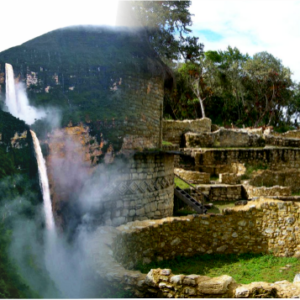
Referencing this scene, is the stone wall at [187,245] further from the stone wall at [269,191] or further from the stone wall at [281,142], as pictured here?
the stone wall at [281,142]

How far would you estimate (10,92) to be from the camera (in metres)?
6.38

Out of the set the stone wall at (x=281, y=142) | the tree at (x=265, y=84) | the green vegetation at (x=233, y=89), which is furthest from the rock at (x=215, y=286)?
the tree at (x=265, y=84)

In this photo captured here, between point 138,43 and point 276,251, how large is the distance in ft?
22.8

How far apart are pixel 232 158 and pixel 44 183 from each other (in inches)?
689

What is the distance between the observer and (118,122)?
8609 mm

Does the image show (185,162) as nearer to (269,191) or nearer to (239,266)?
(269,191)

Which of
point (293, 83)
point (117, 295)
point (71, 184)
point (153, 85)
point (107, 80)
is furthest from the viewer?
point (293, 83)

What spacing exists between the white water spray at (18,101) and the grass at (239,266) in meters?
3.77

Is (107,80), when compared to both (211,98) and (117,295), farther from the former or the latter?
(211,98)

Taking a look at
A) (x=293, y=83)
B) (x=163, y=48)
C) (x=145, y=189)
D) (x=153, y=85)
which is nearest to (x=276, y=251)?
(x=145, y=189)

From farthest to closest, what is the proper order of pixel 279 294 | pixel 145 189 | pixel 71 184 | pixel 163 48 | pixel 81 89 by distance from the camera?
pixel 163 48
pixel 145 189
pixel 81 89
pixel 71 184
pixel 279 294

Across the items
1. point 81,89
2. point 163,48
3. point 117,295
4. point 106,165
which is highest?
point 163,48

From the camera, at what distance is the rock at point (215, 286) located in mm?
A: 4312

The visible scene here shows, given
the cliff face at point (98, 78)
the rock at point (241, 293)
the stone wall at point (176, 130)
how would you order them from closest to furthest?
the rock at point (241, 293) < the cliff face at point (98, 78) < the stone wall at point (176, 130)
